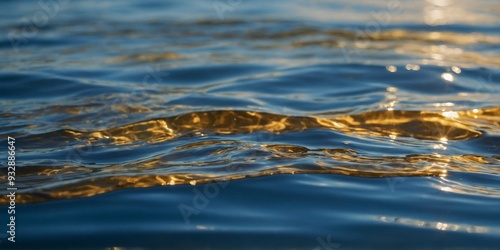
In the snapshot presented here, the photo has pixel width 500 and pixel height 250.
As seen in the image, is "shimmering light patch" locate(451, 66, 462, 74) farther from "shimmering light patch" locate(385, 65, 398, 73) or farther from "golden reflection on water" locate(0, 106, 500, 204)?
"golden reflection on water" locate(0, 106, 500, 204)

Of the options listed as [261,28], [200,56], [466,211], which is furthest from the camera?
[261,28]

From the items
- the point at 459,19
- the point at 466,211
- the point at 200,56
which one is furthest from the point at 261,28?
the point at 466,211

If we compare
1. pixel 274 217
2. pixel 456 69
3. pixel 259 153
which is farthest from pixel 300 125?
pixel 456 69

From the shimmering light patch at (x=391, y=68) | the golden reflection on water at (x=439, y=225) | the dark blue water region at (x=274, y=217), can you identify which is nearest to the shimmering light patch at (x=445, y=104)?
the shimmering light patch at (x=391, y=68)

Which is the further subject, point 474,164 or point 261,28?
point 261,28

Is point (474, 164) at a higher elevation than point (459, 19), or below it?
below

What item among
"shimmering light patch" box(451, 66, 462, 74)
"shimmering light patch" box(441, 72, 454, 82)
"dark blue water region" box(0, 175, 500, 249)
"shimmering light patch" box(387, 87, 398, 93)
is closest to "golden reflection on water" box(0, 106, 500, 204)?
"dark blue water region" box(0, 175, 500, 249)

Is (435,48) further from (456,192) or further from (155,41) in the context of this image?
(456,192)

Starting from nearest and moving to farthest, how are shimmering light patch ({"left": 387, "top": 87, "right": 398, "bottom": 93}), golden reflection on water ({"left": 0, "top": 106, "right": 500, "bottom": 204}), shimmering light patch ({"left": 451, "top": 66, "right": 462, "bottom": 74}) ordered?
golden reflection on water ({"left": 0, "top": 106, "right": 500, "bottom": 204}) < shimmering light patch ({"left": 387, "top": 87, "right": 398, "bottom": 93}) < shimmering light patch ({"left": 451, "top": 66, "right": 462, "bottom": 74})

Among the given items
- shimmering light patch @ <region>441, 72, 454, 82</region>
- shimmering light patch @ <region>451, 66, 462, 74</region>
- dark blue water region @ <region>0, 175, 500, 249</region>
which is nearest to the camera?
dark blue water region @ <region>0, 175, 500, 249</region>
